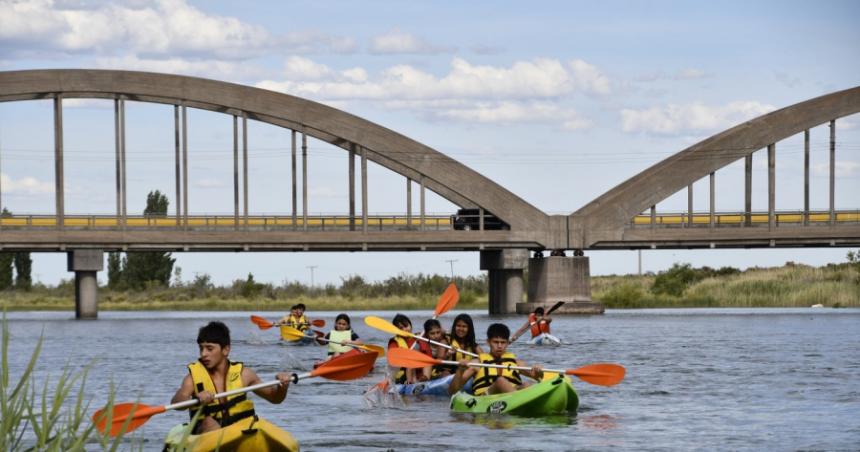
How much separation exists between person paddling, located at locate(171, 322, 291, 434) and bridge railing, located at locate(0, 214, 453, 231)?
5726cm

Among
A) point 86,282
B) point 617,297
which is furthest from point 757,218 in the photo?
point 86,282

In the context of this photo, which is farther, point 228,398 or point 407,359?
point 407,359

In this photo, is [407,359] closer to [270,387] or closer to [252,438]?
[270,387]

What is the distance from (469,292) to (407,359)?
237 feet

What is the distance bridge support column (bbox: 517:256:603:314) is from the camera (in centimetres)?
7043

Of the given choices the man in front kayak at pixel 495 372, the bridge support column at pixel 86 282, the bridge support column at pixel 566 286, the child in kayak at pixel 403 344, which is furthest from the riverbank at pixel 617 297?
the man in front kayak at pixel 495 372

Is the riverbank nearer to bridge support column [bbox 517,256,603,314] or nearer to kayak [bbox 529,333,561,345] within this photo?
bridge support column [bbox 517,256,603,314]

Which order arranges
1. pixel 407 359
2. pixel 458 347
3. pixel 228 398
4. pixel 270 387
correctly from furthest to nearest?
pixel 458 347
pixel 407 359
pixel 270 387
pixel 228 398

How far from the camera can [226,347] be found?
13.4m

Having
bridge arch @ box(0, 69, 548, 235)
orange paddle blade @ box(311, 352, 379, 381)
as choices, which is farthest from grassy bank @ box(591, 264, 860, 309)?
orange paddle blade @ box(311, 352, 379, 381)

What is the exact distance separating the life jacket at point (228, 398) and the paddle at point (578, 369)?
614 centimetres

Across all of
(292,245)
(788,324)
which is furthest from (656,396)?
(292,245)

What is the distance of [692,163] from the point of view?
7456 centimetres

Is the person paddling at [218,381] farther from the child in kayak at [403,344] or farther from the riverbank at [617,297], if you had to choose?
the riverbank at [617,297]
